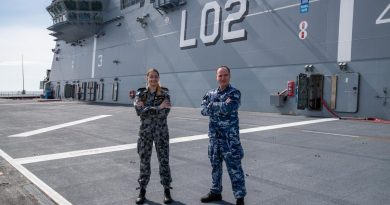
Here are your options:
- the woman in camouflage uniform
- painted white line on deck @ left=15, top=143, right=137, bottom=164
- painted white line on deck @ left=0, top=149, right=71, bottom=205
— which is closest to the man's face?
the woman in camouflage uniform

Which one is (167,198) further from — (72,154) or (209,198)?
(72,154)

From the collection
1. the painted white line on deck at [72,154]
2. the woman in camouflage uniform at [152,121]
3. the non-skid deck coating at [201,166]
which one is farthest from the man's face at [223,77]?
the painted white line on deck at [72,154]

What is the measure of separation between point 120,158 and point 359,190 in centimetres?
496

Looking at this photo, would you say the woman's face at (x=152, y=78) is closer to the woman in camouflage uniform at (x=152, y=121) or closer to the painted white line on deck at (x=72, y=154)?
the woman in camouflage uniform at (x=152, y=121)

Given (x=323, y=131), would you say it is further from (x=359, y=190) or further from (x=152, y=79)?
(x=152, y=79)

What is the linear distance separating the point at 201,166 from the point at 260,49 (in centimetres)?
1576

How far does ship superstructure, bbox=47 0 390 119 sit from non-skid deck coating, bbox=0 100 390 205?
6044 mm

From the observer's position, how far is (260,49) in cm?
2164

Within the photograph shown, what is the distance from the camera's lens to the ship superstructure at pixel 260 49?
16.9 metres

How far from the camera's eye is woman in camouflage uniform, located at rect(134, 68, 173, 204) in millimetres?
4793

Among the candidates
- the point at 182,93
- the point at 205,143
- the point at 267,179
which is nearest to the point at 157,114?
the point at 267,179

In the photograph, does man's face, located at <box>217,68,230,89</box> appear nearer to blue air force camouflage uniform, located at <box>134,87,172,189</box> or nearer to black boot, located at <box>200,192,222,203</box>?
blue air force camouflage uniform, located at <box>134,87,172,189</box>

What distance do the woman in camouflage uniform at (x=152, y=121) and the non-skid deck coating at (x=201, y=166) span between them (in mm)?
427

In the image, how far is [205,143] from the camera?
32.2 feet
